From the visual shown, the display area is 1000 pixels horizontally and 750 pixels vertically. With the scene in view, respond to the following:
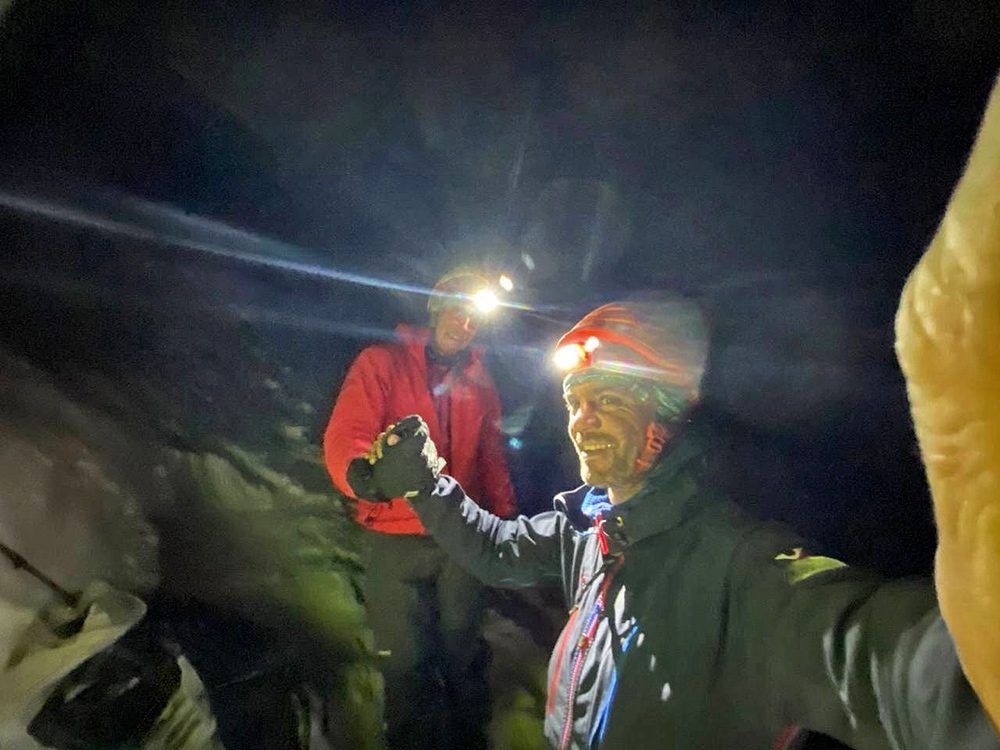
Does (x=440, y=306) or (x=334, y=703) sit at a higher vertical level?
(x=440, y=306)

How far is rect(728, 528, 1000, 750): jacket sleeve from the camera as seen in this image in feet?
1.91

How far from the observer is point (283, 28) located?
1078 millimetres

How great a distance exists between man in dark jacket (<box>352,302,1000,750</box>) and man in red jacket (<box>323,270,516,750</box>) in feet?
0.12

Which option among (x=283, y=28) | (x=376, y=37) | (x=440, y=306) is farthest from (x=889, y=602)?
(x=283, y=28)

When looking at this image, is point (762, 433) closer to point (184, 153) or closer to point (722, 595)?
point (722, 595)

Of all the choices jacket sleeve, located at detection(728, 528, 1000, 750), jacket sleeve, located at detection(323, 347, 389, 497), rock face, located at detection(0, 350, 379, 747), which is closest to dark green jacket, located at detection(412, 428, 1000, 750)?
jacket sleeve, located at detection(728, 528, 1000, 750)

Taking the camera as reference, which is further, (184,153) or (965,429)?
(184,153)

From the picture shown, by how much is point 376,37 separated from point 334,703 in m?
1.03

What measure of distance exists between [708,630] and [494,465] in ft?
1.20

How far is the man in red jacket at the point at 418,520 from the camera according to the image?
1039 mm

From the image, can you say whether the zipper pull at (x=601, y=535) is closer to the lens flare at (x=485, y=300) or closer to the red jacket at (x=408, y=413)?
the red jacket at (x=408, y=413)

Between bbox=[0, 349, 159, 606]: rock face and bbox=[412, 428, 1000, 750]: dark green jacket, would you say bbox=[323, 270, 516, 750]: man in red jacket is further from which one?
bbox=[0, 349, 159, 606]: rock face

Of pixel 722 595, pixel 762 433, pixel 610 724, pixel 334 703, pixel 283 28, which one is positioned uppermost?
pixel 283 28

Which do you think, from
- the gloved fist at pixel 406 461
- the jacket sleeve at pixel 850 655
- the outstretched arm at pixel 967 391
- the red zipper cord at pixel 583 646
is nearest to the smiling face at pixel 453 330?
the gloved fist at pixel 406 461
